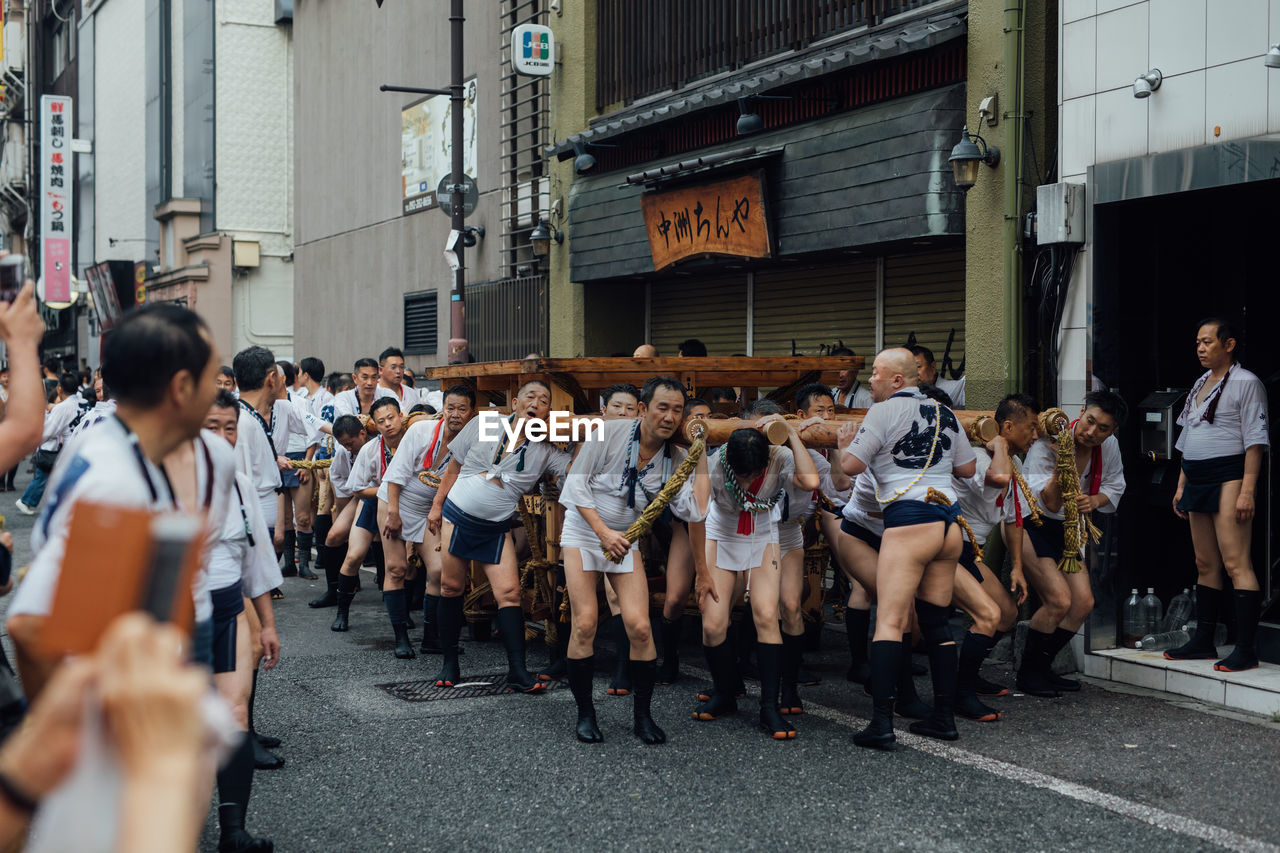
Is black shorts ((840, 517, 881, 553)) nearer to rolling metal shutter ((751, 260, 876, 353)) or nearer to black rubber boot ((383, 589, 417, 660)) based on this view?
black rubber boot ((383, 589, 417, 660))

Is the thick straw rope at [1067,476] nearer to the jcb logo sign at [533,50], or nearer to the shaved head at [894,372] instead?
the shaved head at [894,372]

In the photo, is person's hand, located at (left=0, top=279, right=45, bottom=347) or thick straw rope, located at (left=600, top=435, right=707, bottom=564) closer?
person's hand, located at (left=0, top=279, right=45, bottom=347)

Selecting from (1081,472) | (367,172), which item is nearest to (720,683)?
(1081,472)

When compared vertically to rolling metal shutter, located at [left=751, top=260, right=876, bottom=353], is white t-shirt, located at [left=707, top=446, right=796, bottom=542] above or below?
below

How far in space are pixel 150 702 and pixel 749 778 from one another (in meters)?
4.38

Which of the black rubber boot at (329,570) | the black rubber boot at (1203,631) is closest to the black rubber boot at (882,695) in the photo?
the black rubber boot at (1203,631)

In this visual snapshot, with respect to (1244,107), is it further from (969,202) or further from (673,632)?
(673,632)

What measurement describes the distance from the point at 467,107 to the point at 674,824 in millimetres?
14806

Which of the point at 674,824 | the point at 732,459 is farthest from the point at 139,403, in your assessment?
the point at 732,459

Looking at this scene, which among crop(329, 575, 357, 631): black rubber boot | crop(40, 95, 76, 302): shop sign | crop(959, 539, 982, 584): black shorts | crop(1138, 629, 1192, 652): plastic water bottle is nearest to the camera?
crop(959, 539, 982, 584): black shorts

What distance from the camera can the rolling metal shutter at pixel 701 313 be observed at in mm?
13969

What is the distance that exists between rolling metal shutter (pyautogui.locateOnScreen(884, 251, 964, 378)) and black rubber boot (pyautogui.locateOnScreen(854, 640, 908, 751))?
5.03m

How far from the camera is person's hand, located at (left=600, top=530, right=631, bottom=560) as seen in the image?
6367 mm

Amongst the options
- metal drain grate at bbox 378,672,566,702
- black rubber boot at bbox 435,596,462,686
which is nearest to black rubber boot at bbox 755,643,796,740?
metal drain grate at bbox 378,672,566,702
